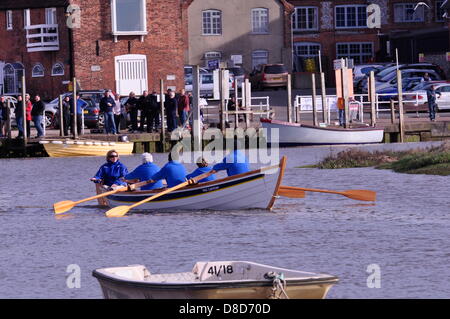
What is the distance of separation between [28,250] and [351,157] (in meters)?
18.7

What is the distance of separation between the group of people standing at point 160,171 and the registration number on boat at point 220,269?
11.6 metres

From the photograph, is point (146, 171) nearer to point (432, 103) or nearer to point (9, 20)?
point (432, 103)

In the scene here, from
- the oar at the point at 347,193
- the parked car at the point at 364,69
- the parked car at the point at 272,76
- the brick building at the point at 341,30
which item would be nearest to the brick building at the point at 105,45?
the parked car at the point at 272,76

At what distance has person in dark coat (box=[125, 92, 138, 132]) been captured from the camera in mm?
48312

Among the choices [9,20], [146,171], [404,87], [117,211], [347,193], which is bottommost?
[117,211]

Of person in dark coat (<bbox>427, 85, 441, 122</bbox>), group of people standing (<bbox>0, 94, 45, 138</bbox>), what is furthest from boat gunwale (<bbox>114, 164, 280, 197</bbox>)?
person in dark coat (<bbox>427, 85, 441, 122</bbox>)

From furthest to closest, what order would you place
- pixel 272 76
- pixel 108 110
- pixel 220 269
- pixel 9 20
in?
1. pixel 272 76
2. pixel 9 20
3. pixel 108 110
4. pixel 220 269

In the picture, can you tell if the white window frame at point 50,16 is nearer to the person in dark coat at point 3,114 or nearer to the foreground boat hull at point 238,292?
the person in dark coat at point 3,114

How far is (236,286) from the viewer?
15.3 m

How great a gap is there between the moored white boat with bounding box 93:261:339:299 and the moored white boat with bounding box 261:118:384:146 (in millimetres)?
30939

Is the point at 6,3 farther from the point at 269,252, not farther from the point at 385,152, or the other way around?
the point at 269,252

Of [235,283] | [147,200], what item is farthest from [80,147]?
[235,283]

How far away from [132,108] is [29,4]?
19407mm

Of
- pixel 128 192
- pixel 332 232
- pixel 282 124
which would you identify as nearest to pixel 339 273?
pixel 332 232
